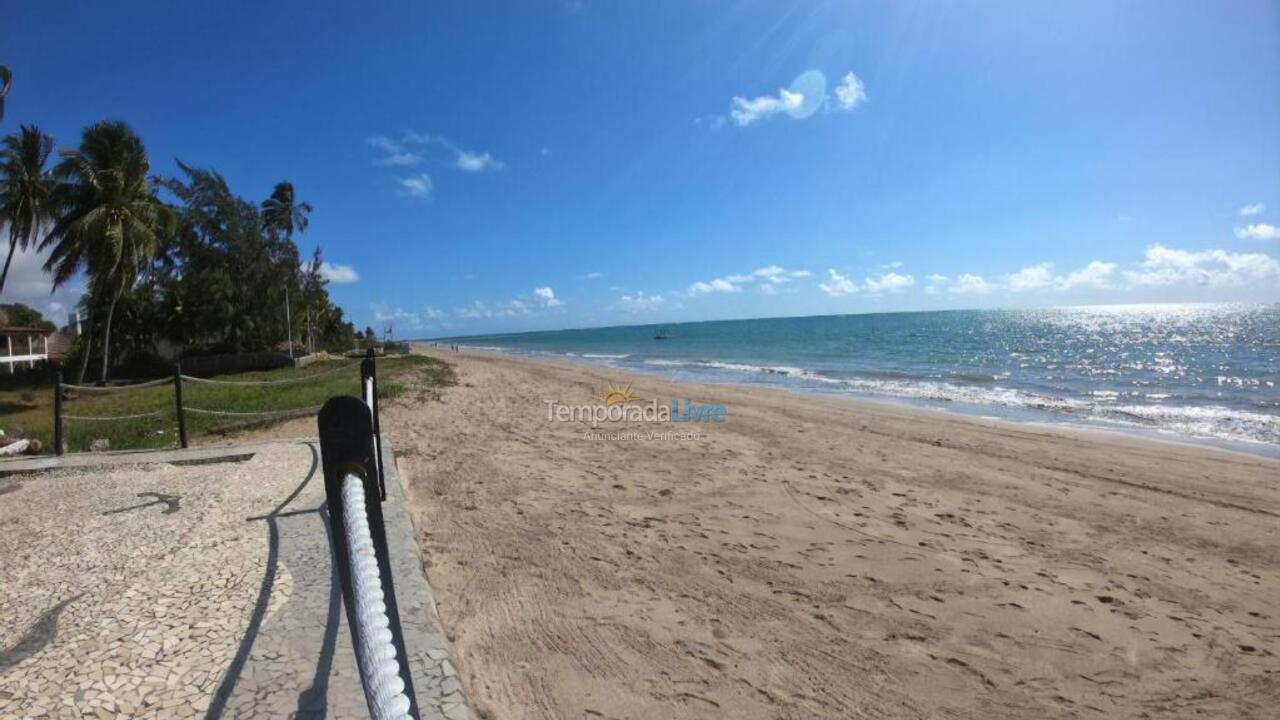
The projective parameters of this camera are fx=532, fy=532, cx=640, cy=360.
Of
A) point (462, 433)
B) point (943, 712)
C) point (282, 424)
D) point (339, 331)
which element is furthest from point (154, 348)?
point (943, 712)

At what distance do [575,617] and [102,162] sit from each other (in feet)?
85.0

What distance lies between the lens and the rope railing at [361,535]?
1136mm

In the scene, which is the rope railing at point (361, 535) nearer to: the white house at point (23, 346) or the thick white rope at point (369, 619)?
the thick white rope at point (369, 619)

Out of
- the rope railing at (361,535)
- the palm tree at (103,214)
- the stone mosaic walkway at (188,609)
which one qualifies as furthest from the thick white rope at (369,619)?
the palm tree at (103,214)

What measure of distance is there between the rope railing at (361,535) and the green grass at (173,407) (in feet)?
22.9

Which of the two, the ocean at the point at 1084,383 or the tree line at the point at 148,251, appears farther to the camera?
the tree line at the point at 148,251

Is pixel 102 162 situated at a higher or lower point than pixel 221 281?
higher

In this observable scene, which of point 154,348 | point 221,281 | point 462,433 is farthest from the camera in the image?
point 154,348

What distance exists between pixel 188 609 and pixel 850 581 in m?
4.46

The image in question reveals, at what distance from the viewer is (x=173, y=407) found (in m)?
11.7

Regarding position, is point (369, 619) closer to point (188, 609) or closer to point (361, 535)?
point (361, 535)

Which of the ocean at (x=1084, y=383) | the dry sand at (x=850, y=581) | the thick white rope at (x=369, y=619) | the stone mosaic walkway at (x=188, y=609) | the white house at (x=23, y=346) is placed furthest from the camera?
the white house at (x=23, y=346)

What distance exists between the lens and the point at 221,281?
24.3 meters

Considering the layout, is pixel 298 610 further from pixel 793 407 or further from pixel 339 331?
pixel 339 331
